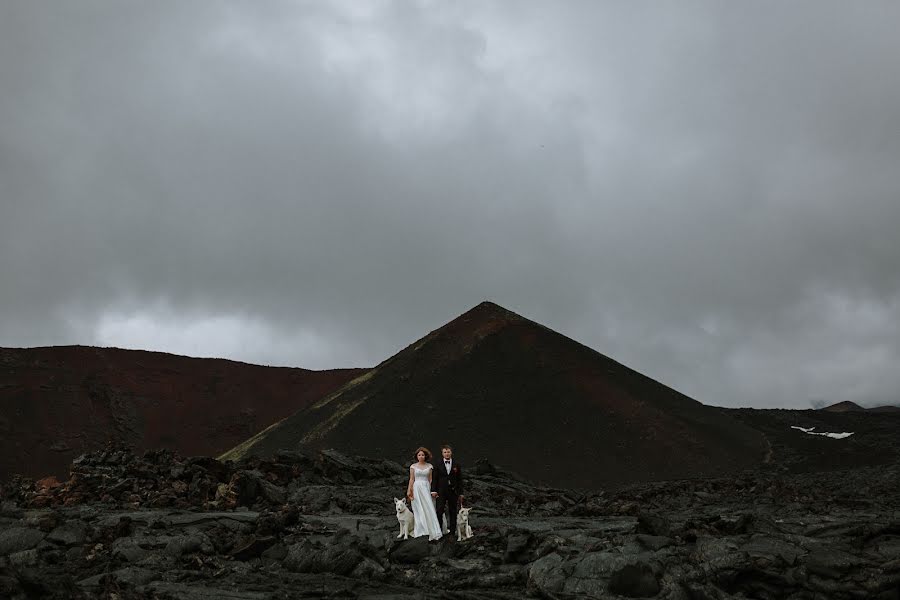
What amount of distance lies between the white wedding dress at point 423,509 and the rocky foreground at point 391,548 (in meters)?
0.30

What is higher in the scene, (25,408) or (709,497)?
(25,408)

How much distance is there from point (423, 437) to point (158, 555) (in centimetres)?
2422

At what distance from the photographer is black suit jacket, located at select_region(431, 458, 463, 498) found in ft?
46.9

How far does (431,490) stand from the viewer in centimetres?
1442

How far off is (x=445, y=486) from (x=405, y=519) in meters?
1.03

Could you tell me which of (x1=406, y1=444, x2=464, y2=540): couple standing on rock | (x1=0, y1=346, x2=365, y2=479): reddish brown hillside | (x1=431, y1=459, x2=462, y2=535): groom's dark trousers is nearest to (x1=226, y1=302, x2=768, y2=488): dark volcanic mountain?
(x1=0, y1=346, x2=365, y2=479): reddish brown hillside

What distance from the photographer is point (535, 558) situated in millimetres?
12688

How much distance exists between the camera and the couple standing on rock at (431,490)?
1412cm

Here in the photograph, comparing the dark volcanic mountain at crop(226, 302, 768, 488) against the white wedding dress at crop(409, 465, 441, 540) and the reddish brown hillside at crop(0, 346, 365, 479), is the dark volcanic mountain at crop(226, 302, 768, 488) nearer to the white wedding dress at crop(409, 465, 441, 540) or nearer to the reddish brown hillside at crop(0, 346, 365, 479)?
the reddish brown hillside at crop(0, 346, 365, 479)

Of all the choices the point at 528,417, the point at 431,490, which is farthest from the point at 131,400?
the point at 431,490

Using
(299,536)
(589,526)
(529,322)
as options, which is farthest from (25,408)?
(589,526)

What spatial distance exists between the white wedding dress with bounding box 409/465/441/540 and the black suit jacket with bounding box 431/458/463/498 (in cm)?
22

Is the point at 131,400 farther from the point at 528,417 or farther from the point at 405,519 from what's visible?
the point at 405,519

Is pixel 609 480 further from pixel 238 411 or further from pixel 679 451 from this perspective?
pixel 238 411
